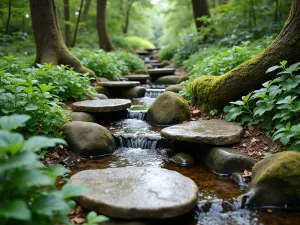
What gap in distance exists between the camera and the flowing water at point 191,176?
2973mm

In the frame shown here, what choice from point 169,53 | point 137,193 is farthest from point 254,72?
point 169,53

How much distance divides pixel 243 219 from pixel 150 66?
47.0ft

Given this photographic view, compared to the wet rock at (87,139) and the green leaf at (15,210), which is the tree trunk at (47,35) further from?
the green leaf at (15,210)

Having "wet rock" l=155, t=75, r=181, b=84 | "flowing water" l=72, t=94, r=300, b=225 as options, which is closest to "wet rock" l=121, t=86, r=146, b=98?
"flowing water" l=72, t=94, r=300, b=225

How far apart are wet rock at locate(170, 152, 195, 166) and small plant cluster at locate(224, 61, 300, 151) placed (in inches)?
39.6

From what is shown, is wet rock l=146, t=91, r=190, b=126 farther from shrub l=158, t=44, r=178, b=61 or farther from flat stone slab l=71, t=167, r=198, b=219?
shrub l=158, t=44, r=178, b=61

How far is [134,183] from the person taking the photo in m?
3.23

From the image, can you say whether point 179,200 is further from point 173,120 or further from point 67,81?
point 67,81

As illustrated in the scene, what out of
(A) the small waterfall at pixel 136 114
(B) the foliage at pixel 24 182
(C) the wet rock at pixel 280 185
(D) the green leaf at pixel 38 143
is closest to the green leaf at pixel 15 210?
(B) the foliage at pixel 24 182

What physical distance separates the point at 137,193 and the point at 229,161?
1.68 metres

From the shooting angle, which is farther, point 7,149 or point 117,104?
point 117,104

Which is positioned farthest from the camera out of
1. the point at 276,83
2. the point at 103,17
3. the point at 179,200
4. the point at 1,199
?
the point at 103,17

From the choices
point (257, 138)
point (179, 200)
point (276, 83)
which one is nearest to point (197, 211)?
point (179, 200)

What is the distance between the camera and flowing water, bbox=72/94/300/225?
2.97m
